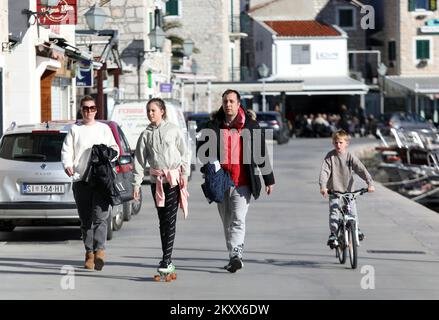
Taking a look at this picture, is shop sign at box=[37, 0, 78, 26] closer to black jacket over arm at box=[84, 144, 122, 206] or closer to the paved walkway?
the paved walkway

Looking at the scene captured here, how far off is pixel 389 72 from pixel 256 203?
68.6m

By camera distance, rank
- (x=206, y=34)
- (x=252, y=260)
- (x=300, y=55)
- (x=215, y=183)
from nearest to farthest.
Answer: (x=215, y=183)
(x=252, y=260)
(x=206, y=34)
(x=300, y=55)

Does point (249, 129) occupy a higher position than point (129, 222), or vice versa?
point (249, 129)

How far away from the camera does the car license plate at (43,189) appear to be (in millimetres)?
18078

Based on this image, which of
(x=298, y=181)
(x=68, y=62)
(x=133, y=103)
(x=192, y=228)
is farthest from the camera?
(x=68, y=62)

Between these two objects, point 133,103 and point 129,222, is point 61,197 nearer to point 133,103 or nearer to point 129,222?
point 129,222

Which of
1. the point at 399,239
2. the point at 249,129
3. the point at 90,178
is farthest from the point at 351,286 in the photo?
the point at 399,239

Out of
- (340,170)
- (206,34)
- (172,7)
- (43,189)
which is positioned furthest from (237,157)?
(206,34)

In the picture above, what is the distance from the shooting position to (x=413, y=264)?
15398 millimetres

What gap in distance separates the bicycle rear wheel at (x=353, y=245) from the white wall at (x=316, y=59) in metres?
76.2

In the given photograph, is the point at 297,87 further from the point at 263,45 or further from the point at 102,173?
the point at 102,173

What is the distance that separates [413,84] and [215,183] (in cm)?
7504

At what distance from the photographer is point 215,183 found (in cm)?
1435

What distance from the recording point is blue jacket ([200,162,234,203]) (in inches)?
565
